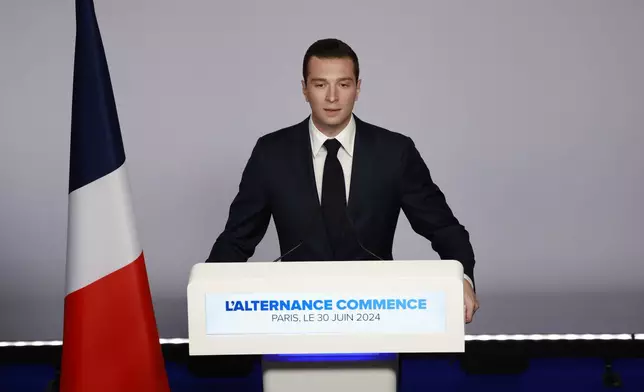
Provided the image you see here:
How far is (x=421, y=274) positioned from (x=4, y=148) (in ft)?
9.35

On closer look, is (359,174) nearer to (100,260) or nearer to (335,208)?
A: (335,208)

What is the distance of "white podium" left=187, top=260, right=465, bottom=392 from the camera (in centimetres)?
178

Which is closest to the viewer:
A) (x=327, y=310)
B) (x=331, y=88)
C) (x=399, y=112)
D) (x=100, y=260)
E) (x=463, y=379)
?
(x=327, y=310)

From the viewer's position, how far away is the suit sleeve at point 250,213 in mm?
2484

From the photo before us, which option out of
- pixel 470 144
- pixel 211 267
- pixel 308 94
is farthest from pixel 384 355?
pixel 470 144

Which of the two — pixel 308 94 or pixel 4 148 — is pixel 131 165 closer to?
pixel 4 148

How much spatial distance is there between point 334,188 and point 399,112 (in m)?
1.60

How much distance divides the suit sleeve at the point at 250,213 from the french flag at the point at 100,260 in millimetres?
297

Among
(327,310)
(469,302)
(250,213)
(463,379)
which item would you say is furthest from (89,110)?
(463,379)

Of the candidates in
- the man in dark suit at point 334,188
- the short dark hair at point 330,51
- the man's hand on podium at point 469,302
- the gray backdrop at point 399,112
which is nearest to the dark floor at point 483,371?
the gray backdrop at point 399,112

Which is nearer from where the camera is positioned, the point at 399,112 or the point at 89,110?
the point at 89,110

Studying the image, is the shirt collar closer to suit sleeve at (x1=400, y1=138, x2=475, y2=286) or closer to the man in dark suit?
the man in dark suit

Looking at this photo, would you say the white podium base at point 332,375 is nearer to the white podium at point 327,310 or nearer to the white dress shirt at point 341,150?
the white podium at point 327,310

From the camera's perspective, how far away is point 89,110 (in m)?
2.52
